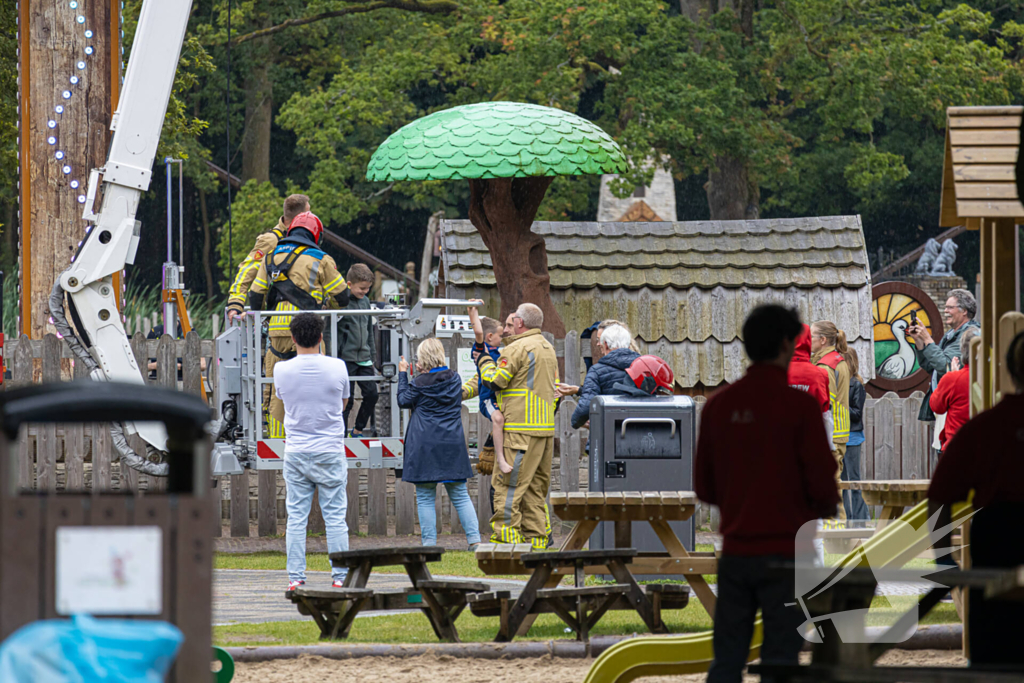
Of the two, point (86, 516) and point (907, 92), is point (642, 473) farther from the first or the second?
point (907, 92)

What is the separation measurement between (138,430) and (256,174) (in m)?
21.2

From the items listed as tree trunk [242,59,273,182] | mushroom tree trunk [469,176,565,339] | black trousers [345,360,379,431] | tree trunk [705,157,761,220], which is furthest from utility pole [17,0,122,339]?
tree trunk [242,59,273,182]

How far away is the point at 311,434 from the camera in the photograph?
28.0 ft

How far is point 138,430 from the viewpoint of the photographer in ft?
38.4

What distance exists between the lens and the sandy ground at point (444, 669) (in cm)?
663

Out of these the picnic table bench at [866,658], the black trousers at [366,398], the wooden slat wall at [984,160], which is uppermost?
the wooden slat wall at [984,160]

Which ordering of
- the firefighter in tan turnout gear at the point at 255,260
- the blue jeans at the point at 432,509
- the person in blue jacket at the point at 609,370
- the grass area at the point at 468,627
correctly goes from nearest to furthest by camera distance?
the grass area at the point at 468,627, the person in blue jacket at the point at 609,370, the blue jeans at the point at 432,509, the firefighter in tan turnout gear at the point at 255,260

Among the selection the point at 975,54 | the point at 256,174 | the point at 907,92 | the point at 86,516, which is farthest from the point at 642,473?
the point at 256,174

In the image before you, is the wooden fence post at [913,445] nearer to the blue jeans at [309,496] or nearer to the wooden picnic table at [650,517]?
the wooden picnic table at [650,517]

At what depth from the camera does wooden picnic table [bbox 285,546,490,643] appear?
7.47m

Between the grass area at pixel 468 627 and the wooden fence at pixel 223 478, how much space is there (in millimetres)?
3491

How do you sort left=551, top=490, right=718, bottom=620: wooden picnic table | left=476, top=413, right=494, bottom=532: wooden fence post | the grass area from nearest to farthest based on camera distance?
left=551, top=490, right=718, bottom=620: wooden picnic table < the grass area < left=476, top=413, right=494, bottom=532: wooden fence post

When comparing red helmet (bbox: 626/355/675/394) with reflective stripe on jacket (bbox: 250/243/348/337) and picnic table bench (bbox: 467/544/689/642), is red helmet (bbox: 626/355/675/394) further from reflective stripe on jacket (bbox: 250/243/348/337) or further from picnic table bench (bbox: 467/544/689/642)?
reflective stripe on jacket (bbox: 250/243/348/337)

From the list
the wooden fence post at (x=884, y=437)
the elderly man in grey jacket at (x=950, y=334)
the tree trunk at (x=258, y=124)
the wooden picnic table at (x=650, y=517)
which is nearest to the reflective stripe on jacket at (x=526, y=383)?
the wooden picnic table at (x=650, y=517)
